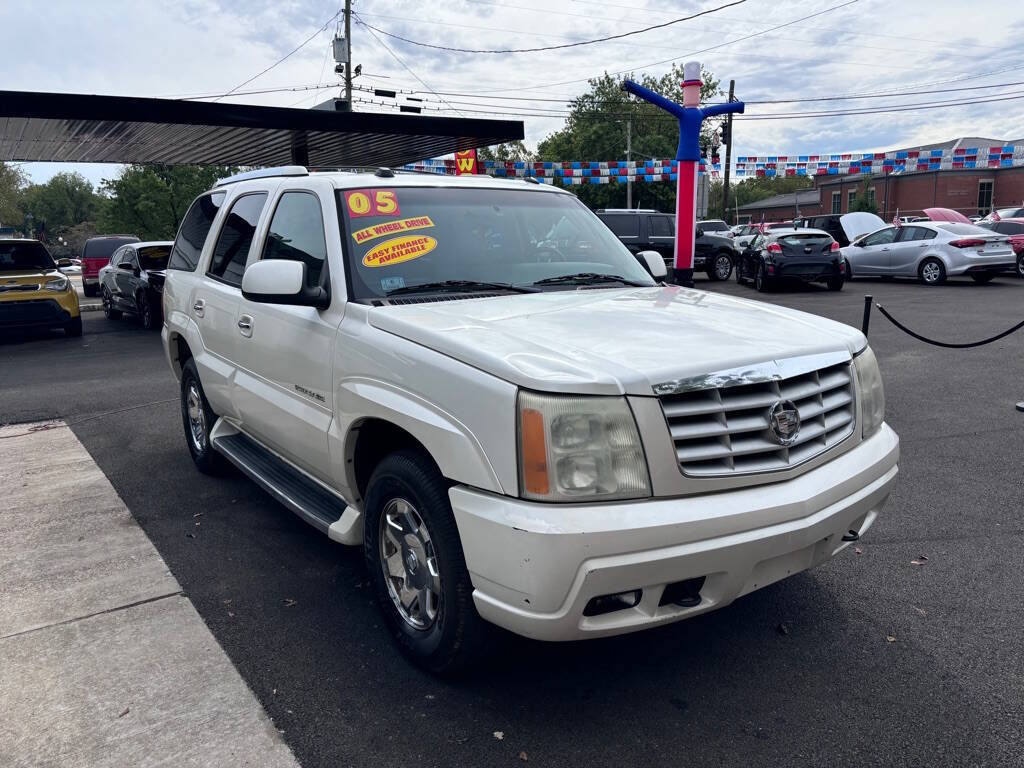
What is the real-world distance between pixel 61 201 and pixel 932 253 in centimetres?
12517

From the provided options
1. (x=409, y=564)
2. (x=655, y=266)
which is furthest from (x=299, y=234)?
(x=655, y=266)

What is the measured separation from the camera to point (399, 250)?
3.58m

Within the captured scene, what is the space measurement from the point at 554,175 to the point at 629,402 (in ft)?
85.0

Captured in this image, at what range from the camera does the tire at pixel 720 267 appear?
73.0ft

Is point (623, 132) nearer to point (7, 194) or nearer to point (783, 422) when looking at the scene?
point (7, 194)

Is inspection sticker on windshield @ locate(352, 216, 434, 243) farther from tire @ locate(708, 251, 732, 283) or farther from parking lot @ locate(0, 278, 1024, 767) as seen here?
tire @ locate(708, 251, 732, 283)

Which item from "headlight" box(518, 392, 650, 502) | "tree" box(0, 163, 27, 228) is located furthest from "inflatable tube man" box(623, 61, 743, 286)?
"tree" box(0, 163, 27, 228)

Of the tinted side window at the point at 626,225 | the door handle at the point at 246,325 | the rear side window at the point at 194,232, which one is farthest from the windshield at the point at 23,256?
the tinted side window at the point at 626,225

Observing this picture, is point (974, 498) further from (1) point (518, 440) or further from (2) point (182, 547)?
(2) point (182, 547)

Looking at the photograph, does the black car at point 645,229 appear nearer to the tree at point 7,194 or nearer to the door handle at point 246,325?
the door handle at point 246,325

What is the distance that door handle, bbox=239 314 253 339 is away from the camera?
13.8 ft

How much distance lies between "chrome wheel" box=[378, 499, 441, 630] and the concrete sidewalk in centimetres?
62

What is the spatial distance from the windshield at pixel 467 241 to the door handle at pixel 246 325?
0.95m

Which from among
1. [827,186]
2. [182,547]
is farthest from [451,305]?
[827,186]
